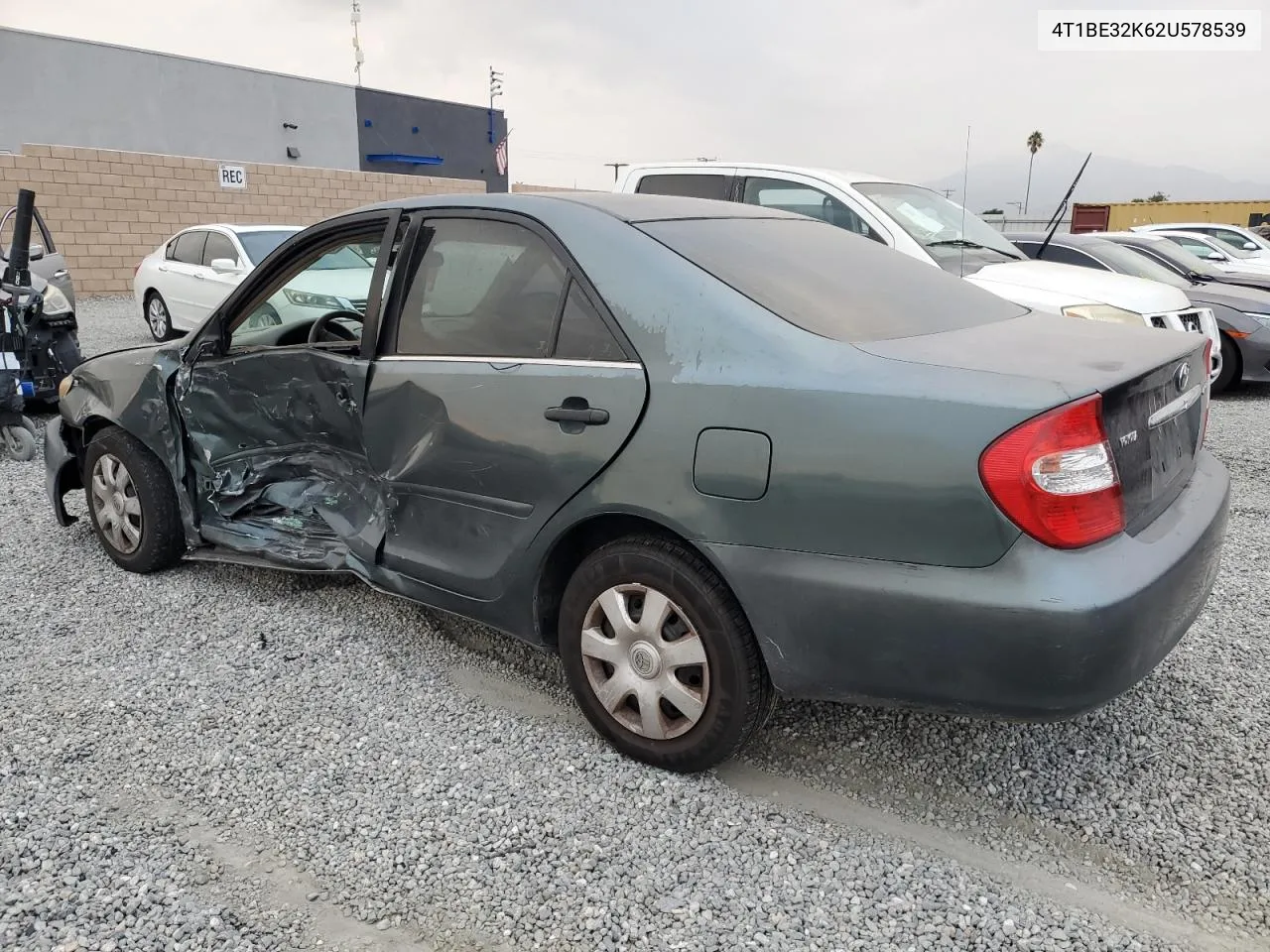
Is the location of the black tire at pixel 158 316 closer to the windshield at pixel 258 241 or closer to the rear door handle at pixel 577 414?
the windshield at pixel 258 241

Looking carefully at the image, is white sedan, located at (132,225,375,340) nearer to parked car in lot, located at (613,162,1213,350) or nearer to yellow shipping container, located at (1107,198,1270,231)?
parked car in lot, located at (613,162,1213,350)

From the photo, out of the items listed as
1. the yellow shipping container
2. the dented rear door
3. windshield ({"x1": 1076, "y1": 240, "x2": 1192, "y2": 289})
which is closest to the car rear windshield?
the dented rear door

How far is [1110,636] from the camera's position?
2117mm

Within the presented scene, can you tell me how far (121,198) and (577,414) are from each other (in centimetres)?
1937

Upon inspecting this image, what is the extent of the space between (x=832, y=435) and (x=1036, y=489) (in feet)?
1.52

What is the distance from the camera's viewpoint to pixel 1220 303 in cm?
862

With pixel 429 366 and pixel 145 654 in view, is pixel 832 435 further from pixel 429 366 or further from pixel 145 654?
pixel 145 654

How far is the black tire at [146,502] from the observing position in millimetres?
4141

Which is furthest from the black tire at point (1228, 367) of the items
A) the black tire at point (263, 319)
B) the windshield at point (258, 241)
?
the windshield at point (258, 241)

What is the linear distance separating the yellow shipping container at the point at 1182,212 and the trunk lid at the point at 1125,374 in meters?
32.1

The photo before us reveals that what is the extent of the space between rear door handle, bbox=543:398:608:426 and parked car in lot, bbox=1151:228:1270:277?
12876 millimetres

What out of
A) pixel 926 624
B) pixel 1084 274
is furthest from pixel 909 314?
pixel 1084 274

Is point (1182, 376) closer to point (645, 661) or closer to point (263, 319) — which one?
point (645, 661)

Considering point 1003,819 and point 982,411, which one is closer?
point 982,411
